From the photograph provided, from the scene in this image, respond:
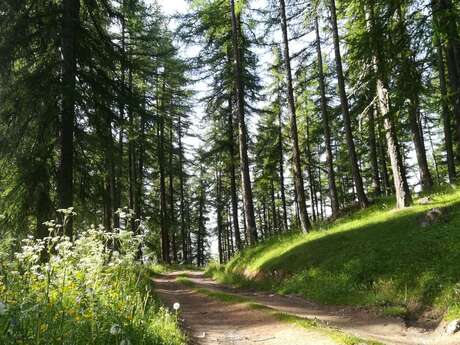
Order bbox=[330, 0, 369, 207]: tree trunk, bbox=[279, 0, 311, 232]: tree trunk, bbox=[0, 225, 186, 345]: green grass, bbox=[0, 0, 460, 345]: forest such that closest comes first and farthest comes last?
bbox=[0, 225, 186, 345]: green grass, bbox=[0, 0, 460, 345]: forest, bbox=[279, 0, 311, 232]: tree trunk, bbox=[330, 0, 369, 207]: tree trunk

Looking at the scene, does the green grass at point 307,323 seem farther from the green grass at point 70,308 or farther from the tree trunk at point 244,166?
the tree trunk at point 244,166

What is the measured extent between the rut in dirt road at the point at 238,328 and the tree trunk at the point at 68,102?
13.1ft

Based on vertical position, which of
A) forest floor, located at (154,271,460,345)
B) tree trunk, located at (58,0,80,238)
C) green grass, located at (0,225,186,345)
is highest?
tree trunk, located at (58,0,80,238)

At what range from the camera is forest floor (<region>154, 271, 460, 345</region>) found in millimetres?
6672

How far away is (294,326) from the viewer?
7262 millimetres

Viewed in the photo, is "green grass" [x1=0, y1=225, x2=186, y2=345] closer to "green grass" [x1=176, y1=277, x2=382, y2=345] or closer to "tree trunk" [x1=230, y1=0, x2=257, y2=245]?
"green grass" [x1=176, y1=277, x2=382, y2=345]

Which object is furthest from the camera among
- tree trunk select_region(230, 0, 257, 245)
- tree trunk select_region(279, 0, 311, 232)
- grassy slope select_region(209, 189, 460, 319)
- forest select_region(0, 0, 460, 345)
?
tree trunk select_region(230, 0, 257, 245)

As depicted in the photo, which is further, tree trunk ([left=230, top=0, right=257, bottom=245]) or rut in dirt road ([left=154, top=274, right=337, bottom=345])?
tree trunk ([left=230, top=0, right=257, bottom=245])

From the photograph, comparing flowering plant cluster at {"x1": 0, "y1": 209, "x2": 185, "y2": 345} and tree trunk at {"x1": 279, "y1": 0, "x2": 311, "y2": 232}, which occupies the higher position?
tree trunk at {"x1": 279, "y1": 0, "x2": 311, "y2": 232}

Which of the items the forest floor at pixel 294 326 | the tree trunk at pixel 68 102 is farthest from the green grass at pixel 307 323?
the tree trunk at pixel 68 102

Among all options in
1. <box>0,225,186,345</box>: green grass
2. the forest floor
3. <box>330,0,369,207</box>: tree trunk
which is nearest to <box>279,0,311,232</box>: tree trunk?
<box>330,0,369,207</box>: tree trunk

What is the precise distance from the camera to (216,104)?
25.5 metres

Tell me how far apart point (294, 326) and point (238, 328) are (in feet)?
4.19

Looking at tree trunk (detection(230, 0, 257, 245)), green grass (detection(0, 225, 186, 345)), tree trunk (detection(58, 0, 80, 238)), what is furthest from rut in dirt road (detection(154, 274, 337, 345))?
tree trunk (detection(230, 0, 257, 245))
